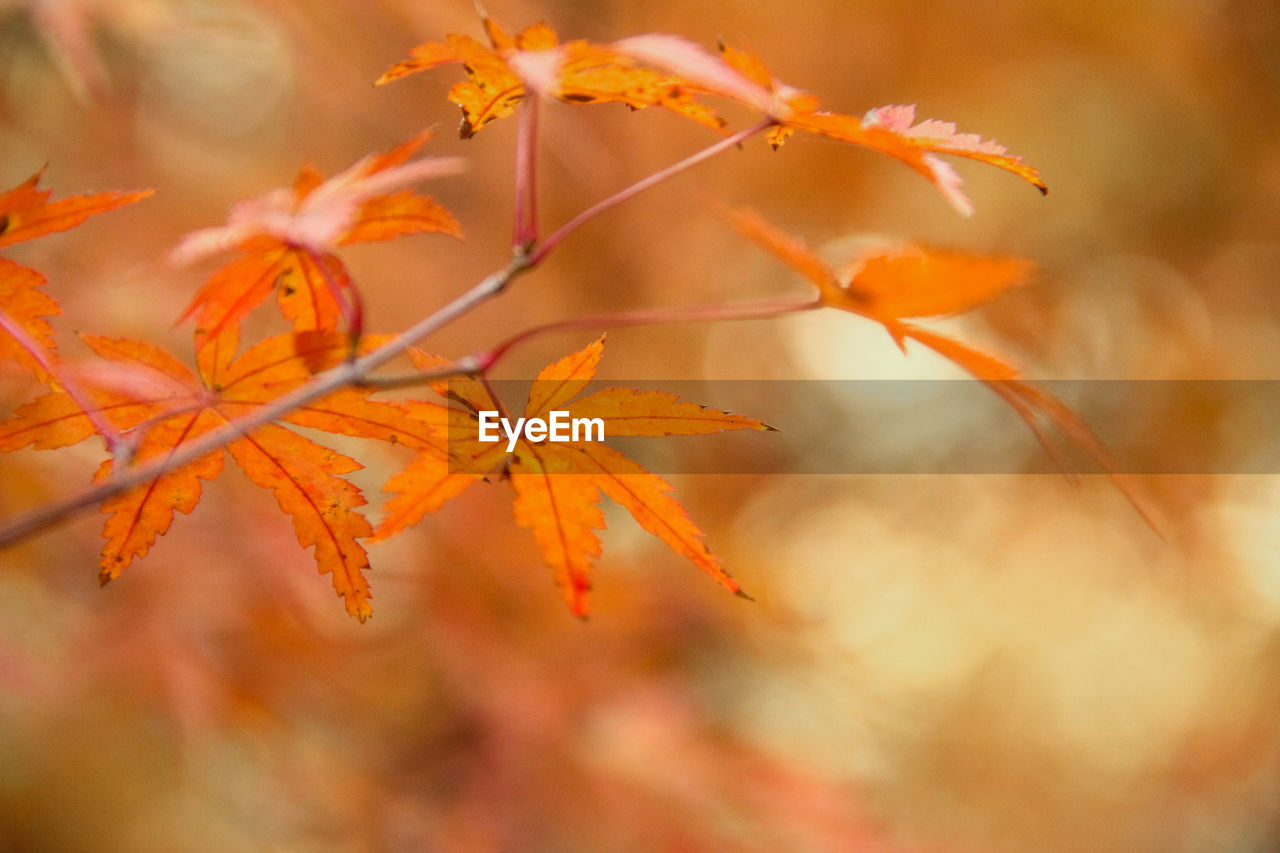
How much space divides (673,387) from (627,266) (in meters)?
0.50

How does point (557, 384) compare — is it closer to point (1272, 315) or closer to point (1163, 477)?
point (1163, 477)

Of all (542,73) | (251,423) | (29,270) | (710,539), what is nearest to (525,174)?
(542,73)

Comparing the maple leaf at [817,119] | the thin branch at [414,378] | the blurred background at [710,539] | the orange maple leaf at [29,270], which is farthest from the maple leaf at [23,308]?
the maple leaf at [817,119]

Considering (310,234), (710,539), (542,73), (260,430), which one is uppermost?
(542,73)

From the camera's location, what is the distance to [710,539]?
7.72 feet

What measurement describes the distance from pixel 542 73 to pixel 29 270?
0.30 meters

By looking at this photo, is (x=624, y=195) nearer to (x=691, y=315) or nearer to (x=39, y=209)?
(x=691, y=315)

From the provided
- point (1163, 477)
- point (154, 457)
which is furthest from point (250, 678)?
point (1163, 477)

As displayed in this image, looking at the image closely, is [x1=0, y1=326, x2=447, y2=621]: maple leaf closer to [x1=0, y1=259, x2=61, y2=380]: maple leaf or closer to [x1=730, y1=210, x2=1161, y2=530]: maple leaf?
[x1=0, y1=259, x2=61, y2=380]: maple leaf

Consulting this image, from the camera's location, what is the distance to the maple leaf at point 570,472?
0.41 m

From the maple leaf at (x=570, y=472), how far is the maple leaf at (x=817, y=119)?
150mm

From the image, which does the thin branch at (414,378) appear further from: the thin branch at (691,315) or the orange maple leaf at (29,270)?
the orange maple leaf at (29,270)

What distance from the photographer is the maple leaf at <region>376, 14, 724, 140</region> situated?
361mm

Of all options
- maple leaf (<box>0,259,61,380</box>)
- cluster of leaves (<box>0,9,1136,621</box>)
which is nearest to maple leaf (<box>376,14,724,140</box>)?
cluster of leaves (<box>0,9,1136,621</box>)
